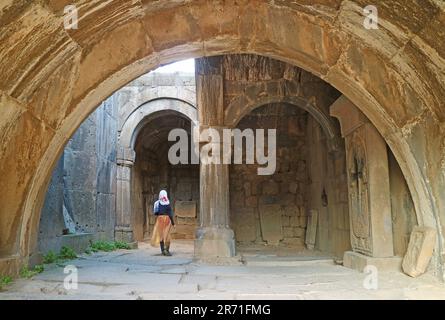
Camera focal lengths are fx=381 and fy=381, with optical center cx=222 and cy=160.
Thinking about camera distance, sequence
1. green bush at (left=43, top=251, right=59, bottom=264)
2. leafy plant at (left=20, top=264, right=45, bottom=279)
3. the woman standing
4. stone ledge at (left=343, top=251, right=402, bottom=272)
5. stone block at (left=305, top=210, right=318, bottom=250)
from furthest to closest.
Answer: stone block at (left=305, top=210, right=318, bottom=250), the woman standing, green bush at (left=43, top=251, right=59, bottom=264), stone ledge at (left=343, top=251, right=402, bottom=272), leafy plant at (left=20, top=264, right=45, bottom=279)

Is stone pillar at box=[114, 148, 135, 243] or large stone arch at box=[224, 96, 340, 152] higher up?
large stone arch at box=[224, 96, 340, 152]

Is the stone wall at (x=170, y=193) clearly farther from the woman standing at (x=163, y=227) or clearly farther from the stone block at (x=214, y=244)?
the stone block at (x=214, y=244)

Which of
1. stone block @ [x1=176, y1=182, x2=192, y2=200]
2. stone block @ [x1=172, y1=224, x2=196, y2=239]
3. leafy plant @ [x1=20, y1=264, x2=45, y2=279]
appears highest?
stone block @ [x1=176, y1=182, x2=192, y2=200]

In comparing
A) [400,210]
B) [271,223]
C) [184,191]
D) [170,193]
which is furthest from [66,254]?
[184,191]

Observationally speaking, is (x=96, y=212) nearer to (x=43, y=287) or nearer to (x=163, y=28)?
(x=43, y=287)

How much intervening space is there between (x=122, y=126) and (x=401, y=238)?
8.22m

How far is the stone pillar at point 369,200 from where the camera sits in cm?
430

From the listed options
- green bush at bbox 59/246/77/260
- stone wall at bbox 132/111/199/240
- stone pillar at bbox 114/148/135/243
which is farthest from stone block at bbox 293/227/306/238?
stone wall at bbox 132/111/199/240

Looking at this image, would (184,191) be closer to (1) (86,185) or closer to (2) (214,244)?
(1) (86,185)

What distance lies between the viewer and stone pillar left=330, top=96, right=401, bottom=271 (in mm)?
4301

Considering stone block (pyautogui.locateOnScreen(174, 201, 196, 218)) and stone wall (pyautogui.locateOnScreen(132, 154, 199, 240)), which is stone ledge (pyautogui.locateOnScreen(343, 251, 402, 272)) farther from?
stone block (pyautogui.locateOnScreen(174, 201, 196, 218))

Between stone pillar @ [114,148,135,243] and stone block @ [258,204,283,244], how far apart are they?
3633 mm

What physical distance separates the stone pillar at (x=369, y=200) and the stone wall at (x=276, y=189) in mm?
4043

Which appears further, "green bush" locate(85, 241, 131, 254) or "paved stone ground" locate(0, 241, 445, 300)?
"green bush" locate(85, 241, 131, 254)
